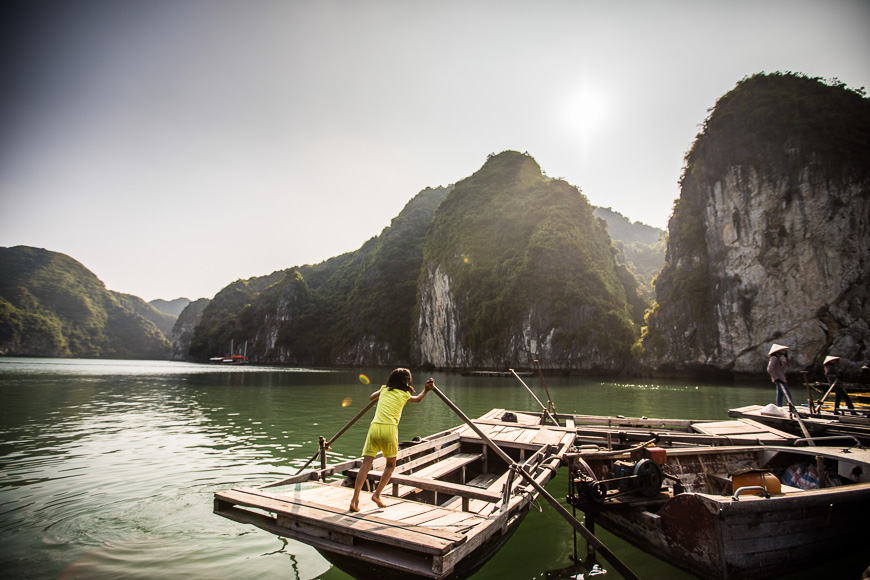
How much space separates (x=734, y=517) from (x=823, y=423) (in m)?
8.11

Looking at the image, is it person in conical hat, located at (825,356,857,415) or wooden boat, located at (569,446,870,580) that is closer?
wooden boat, located at (569,446,870,580)

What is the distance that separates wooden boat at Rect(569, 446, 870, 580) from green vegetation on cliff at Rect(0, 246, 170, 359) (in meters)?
143

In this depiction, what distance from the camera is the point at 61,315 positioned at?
117m

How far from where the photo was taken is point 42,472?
8.21m

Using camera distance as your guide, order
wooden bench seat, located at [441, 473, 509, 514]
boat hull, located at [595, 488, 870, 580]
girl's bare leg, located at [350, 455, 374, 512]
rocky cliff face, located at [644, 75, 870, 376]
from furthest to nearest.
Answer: rocky cliff face, located at [644, 75, 870, 376], wooden bench seat, located at [441, 473, 509, 514], girl's bare leg, located at [350, 455, 374, 512], boat hull, located at [595, 488, 870, 580]

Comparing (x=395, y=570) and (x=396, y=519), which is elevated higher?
(x=396, y=519)

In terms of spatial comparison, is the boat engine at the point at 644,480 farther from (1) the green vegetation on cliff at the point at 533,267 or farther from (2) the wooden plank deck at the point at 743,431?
(1) the green vegetation on cliff at the point at 533,267

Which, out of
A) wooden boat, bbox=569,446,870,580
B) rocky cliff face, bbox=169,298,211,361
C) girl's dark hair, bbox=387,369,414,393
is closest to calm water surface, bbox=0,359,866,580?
wooden boat, bbox=569,446,870,580

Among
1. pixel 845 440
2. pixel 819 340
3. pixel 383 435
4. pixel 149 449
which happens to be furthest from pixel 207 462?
pixel 819 340

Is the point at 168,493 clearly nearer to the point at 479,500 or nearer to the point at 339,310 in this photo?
the point at 479,500

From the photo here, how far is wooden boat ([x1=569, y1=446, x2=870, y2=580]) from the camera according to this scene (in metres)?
3.73

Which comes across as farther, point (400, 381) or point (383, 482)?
point (400, 381)

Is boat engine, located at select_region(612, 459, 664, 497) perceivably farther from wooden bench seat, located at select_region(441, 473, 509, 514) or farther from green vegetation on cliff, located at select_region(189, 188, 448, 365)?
green vegetation on cliff, located at select_region(189, 188, 448, 365)

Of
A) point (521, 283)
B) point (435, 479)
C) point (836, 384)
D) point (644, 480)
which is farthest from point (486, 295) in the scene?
point (644, 480)
